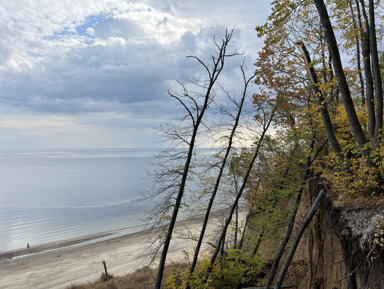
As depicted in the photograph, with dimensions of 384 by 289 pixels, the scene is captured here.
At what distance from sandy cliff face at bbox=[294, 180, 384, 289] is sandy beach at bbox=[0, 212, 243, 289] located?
11.8 m

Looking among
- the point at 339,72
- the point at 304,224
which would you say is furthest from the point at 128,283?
the point at 339,72

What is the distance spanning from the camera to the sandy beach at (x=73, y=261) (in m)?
26.8

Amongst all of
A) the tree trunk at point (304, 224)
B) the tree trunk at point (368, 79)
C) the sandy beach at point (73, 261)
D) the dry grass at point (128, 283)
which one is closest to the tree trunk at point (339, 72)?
the tree trunk at point (368, 79)

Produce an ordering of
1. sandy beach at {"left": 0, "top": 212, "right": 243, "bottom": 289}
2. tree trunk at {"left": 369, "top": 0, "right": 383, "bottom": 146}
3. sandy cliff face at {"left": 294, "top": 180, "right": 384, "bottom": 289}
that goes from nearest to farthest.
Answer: sandy cliff face at {"left": 294, "top": 180, "right": 384, "bottom": 289}
tree trunk at {"left": 369, "top": 0, "right": 383, "bottom": 146}
sandy beach at {"left": 0, "top": 212, "right": 243, "bottom": 289}

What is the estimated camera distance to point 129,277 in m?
24.1

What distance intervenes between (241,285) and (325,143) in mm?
9458

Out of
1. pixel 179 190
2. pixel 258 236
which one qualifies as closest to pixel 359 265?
pixel 179 190

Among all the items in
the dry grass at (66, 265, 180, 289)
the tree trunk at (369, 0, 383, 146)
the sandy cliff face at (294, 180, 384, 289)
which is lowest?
the dry grass at (66, 265, 180, 289)

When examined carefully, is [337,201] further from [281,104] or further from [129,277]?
[129,277]

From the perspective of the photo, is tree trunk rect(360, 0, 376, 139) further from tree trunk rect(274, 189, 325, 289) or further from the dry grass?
the dry grass

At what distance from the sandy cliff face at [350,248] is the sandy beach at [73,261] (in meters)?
11.8

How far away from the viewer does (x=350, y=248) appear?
29.2 ft

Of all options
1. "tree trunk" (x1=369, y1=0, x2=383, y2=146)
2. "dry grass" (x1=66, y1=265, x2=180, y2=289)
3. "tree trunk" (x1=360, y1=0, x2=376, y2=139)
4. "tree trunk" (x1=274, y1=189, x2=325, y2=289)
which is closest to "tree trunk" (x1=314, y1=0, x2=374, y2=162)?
"tree trunk" (x1=369, y1=0, x2=383, y2=146)

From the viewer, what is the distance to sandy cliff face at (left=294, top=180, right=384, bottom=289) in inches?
288
